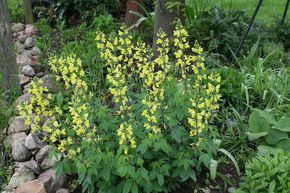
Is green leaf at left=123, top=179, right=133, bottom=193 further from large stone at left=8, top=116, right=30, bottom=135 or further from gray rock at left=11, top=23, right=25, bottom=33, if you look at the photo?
gray rock at left=11, top=23, right=25, bottom=33

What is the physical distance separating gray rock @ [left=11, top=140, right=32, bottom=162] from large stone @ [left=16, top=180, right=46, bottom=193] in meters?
0.42

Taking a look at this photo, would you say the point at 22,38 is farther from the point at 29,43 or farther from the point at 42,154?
the point at 42,154

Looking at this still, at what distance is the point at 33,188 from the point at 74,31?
3.10m

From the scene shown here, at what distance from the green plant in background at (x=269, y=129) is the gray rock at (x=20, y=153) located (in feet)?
6.14

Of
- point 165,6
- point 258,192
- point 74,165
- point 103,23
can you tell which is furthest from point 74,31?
point 258,192

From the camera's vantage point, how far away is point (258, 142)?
3.86m

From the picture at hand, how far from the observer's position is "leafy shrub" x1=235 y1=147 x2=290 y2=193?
3.05 m

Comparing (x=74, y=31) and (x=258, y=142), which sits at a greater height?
(x=74, y=31)

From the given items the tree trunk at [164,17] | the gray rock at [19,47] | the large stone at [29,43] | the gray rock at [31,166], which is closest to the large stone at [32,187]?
the gray rock at [31,166]

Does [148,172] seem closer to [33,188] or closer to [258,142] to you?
[33,188]

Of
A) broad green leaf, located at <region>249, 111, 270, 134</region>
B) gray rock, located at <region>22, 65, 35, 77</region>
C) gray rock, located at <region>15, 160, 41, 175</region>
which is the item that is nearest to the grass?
gray rock, located at <region>22, 65, 35, 77</region>

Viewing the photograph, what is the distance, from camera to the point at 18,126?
423cm

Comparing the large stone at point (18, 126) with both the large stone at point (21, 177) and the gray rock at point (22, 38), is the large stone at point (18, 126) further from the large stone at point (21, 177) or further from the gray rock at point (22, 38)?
the gray rock at point (22, 38)

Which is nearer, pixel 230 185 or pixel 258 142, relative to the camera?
pixel 230 185
